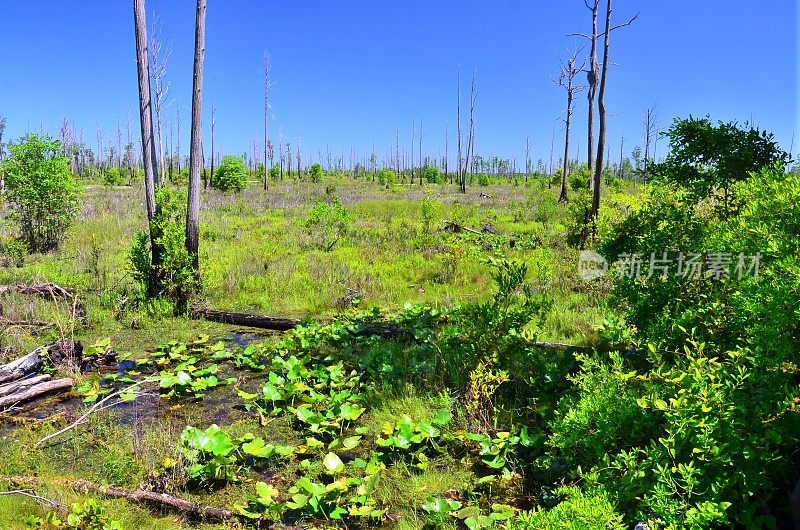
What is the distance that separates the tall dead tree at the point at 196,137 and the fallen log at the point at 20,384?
297 cm

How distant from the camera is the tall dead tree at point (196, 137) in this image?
293 inches

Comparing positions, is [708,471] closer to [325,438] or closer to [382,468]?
[382,468]

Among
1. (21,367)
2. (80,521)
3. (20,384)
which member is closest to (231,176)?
(21,367)

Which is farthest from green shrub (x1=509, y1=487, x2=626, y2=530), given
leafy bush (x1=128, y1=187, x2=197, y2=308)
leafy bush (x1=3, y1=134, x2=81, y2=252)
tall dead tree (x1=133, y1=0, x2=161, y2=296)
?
leafy bush (x1=3, y1=134, x2=81, y2=252)

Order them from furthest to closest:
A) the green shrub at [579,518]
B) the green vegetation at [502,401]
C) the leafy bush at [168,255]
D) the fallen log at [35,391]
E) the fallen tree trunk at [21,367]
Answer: the leafy bush at [168,255], the fallen tree trunk at [21,367], the fallen log at [35,391], the green vegetation at [502,401], the green shrub at [579,518]

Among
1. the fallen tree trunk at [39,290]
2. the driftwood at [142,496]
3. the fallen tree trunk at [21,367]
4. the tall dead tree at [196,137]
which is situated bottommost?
the driftwood at [142,496]

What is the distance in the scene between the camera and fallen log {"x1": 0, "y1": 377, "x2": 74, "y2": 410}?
4645mm

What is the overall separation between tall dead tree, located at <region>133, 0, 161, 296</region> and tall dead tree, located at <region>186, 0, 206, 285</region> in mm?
502

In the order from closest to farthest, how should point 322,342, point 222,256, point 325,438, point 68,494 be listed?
point 68,494 → point 325,438 → point 322,342 → point 222,256

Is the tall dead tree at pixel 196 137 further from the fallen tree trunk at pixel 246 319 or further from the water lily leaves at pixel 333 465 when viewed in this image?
the water lily leaves at pixel 333 465

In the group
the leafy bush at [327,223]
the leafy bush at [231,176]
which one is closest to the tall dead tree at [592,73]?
the leafy bush at [327,223]

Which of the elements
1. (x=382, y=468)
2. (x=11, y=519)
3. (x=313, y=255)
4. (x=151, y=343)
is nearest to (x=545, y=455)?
(x=382, y=468)

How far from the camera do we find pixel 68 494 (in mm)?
3223

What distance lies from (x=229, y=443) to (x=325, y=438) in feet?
2.77
